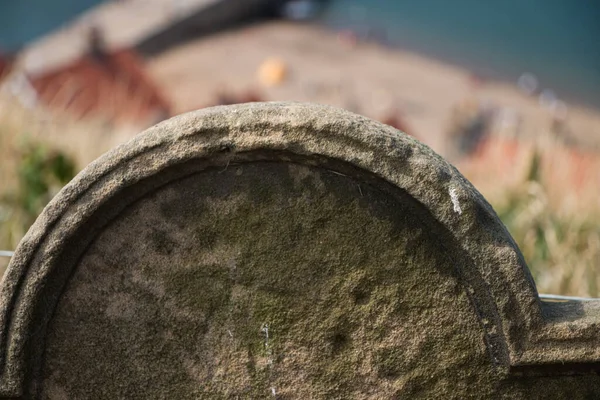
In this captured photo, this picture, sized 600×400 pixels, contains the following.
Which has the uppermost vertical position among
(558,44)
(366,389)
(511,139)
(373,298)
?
(558,44)

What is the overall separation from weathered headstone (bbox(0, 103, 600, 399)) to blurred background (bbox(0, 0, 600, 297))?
131 inches

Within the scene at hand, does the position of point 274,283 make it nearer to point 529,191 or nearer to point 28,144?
point 529,191

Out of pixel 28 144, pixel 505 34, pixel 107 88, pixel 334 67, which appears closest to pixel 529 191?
pixel 505 34

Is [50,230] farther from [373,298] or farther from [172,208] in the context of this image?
[373,298]

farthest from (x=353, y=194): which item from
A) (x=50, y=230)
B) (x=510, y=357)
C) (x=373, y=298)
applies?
(x=50, y=230)

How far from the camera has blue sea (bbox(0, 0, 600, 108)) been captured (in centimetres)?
575

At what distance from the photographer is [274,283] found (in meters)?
1.64

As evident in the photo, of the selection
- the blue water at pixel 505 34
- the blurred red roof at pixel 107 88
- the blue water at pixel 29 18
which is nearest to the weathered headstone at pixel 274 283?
the blurred red roof at pixel 107 88

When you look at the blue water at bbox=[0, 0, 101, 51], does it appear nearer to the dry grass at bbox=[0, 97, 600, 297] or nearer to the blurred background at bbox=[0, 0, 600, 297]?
the blurred background at bbox=[0, 0, 600, 297]

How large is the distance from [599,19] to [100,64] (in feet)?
13.1

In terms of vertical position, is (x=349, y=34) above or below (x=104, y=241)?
above

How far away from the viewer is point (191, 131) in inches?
62.7

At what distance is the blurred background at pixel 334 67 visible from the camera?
18.5 feet

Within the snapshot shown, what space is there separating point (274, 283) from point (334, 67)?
496 cm
